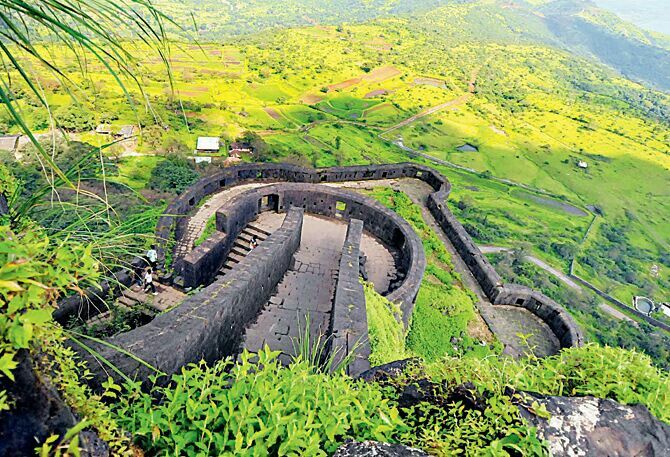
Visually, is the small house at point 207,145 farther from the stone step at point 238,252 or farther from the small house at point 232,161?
the stone step at point 238,252

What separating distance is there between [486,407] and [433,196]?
1567cm

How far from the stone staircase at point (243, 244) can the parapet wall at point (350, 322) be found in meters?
3.30

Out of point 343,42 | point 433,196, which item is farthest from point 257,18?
point 433,196

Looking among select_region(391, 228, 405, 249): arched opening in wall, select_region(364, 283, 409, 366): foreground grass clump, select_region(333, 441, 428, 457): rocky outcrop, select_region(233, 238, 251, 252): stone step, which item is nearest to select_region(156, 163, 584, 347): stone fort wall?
select_region(233, 238, 251, 252): stone step

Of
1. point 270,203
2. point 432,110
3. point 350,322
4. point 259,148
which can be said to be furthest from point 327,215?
point 432,110

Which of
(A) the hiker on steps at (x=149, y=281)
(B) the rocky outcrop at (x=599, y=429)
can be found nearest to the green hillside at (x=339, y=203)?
(B) the rocky outcrop at (x=599, y=429)

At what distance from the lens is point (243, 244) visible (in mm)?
11258

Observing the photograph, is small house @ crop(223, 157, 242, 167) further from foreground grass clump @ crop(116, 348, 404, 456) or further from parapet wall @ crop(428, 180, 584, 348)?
foreground grass clump @ crop(116, 348, 404, 456)

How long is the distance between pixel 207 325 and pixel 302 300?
360 cm

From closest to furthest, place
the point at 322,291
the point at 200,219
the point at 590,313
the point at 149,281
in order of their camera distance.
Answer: the point at 322,291 → the point at 149,281 → the point at 200,219 → the point at 590,313

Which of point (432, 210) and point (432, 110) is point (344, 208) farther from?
point (432, 110)

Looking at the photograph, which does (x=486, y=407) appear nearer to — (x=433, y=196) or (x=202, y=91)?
(x=433, y=196)

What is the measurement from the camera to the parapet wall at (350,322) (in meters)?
6.13

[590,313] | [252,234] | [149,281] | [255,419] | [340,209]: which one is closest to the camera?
[255,419]
